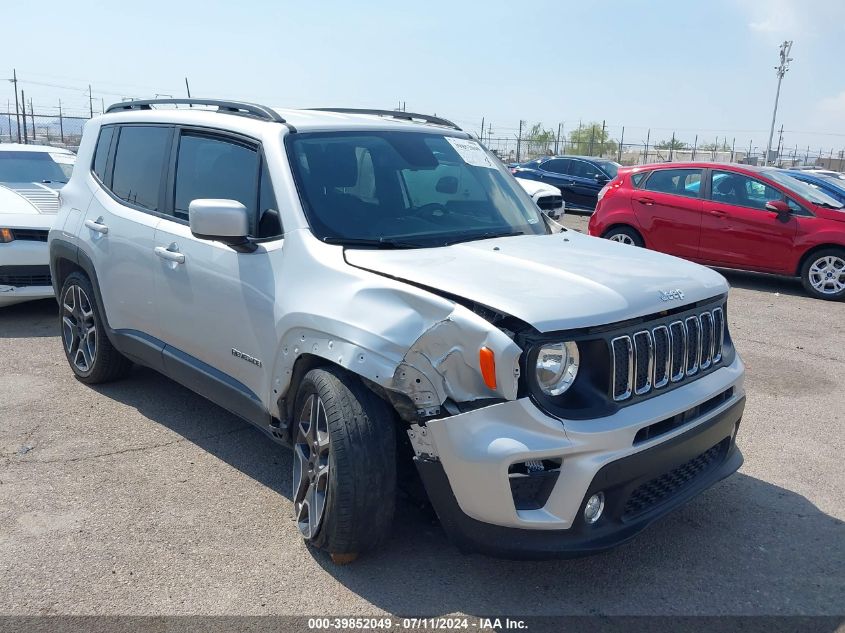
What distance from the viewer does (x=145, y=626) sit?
2.96m

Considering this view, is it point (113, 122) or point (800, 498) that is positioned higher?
point (113, 122)

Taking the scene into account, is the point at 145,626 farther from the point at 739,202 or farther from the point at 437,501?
the point at 739,202

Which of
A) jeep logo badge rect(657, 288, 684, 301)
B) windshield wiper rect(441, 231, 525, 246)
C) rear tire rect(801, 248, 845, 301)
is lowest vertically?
rear tire rect(801, 248, 845, 301)

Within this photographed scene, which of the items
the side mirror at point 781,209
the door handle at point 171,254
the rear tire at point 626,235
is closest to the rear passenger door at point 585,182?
the rear tire at point 626,235

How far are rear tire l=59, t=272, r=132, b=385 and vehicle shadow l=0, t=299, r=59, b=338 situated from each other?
5.60 feet

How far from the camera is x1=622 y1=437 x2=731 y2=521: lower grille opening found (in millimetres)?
3141

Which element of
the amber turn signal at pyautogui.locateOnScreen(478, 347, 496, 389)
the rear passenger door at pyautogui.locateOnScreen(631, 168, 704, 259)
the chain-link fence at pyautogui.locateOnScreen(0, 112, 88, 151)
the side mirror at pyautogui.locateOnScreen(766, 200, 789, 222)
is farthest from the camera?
the chain-link fence at pyautogui.locateOnScreen(0, 112, 88, 151)

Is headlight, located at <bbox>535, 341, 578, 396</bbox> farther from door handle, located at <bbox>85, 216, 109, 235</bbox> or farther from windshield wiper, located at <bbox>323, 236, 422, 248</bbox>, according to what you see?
door handle, located at <bbox>85, 216, 109, 235</bbox>

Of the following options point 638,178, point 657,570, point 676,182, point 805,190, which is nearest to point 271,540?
point 657,570

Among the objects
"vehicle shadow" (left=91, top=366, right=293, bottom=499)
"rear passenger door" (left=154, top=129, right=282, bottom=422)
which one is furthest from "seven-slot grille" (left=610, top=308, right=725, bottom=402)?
"vehicle shadow" (left=91, top=366, right=293, bottom=499)

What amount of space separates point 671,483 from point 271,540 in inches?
70.9

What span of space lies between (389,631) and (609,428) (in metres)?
1.13

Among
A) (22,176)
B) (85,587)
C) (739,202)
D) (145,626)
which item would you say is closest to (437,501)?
(145,626)

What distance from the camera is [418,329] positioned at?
2975mm
